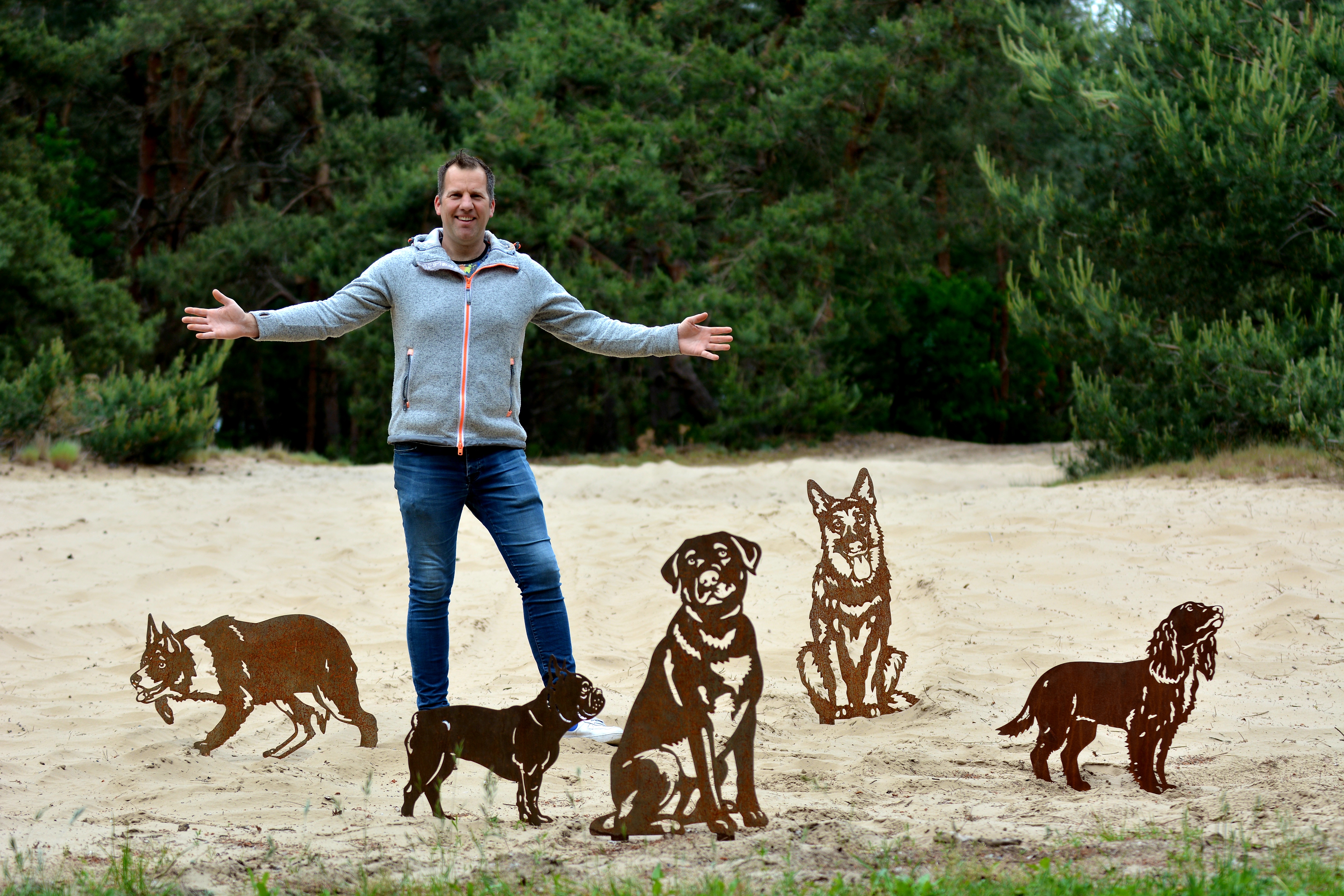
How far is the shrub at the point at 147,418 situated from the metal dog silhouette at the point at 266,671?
701 centimetres

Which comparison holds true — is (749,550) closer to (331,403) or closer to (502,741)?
(502,741)

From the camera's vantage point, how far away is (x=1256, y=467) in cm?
874

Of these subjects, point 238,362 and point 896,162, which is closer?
point 896,162

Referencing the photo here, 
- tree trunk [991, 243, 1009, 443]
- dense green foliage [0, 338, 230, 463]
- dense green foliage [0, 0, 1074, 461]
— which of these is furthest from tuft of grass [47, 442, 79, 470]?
tree trunk [991, 243, 1009, 443]

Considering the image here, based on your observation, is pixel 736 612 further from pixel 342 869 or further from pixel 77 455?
pixel 77 455

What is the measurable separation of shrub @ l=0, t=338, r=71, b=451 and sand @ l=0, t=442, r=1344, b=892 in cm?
119

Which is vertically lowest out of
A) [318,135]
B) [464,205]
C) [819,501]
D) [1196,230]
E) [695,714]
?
[695,714]

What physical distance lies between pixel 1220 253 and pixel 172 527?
891cm

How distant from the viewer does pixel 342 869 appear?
300 centimetres

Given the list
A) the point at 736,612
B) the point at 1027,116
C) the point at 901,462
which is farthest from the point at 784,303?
the point at 736,612

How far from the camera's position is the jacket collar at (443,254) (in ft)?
12.5

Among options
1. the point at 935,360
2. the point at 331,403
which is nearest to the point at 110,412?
the point at 331,403

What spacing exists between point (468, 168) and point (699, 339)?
0.95 meters

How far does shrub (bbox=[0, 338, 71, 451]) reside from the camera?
11.0m
